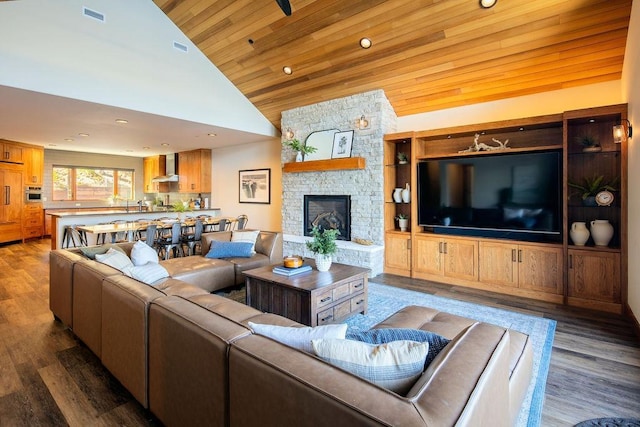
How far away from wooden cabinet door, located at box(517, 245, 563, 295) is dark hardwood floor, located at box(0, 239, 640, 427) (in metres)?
0.28

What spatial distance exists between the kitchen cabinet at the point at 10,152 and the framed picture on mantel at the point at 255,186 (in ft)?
17.9

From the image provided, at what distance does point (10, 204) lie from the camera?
8062 mm

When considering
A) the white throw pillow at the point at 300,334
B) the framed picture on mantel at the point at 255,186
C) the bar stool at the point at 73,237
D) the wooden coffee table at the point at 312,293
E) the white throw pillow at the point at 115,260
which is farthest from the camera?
the framed picture on mantel at the point at 255,186

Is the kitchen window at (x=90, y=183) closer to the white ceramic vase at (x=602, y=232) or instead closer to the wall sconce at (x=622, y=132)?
the white ceramic vase at (x=602, y=232)

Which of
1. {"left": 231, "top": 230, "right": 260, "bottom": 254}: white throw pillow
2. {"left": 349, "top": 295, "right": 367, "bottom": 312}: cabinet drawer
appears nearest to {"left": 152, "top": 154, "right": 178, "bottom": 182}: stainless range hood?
{"left": 231, "top": 230, "right": 260, "bottom": 254}: white throw pillow

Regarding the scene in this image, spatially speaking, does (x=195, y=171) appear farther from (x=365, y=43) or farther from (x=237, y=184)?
(x=365, y=43)

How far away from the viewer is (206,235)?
4836 mm

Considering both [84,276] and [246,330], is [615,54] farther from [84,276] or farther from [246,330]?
[84,276]

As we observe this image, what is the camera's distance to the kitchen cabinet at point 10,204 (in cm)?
788

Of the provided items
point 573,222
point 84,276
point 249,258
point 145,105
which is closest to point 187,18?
point 145,105

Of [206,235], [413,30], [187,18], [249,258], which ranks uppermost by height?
[187,18]

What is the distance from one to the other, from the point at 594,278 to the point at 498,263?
988mm

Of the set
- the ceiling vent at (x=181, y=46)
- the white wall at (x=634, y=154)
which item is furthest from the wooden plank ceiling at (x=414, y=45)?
the white wall at (x=634, y=154)

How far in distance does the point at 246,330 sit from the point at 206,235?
12.1 feet
